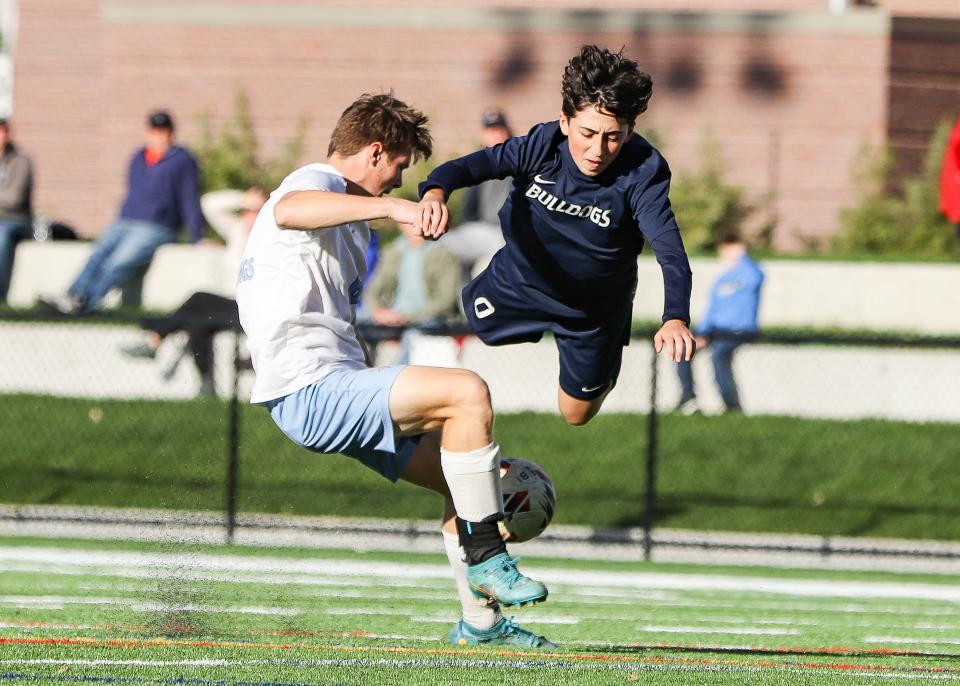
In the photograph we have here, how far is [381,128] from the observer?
20.8 ft

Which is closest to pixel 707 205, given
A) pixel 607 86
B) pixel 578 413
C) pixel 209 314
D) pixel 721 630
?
pixel 209 314

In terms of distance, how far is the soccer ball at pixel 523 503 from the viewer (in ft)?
21.6

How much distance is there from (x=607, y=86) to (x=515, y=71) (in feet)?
64.2

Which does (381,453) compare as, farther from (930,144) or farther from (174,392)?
(930,144)

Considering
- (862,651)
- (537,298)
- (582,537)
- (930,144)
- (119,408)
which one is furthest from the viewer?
(930,144)

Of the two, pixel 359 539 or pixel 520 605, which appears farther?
pixel 359 539

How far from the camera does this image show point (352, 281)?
6.39 m

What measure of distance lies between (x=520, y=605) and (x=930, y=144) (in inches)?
761

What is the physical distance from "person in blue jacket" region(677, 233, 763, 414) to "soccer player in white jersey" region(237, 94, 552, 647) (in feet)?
21.7

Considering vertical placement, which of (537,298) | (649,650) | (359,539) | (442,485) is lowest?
(359,539)

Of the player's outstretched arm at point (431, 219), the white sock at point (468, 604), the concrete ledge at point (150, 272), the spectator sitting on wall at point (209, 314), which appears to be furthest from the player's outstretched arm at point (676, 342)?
the concrete ledge at point (150, 272)

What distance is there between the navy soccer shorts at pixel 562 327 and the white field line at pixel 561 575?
2.49m

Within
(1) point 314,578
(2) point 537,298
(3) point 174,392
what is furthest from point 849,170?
(2) point 537,298

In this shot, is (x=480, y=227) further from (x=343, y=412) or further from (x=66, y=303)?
(x=343, y=412)
